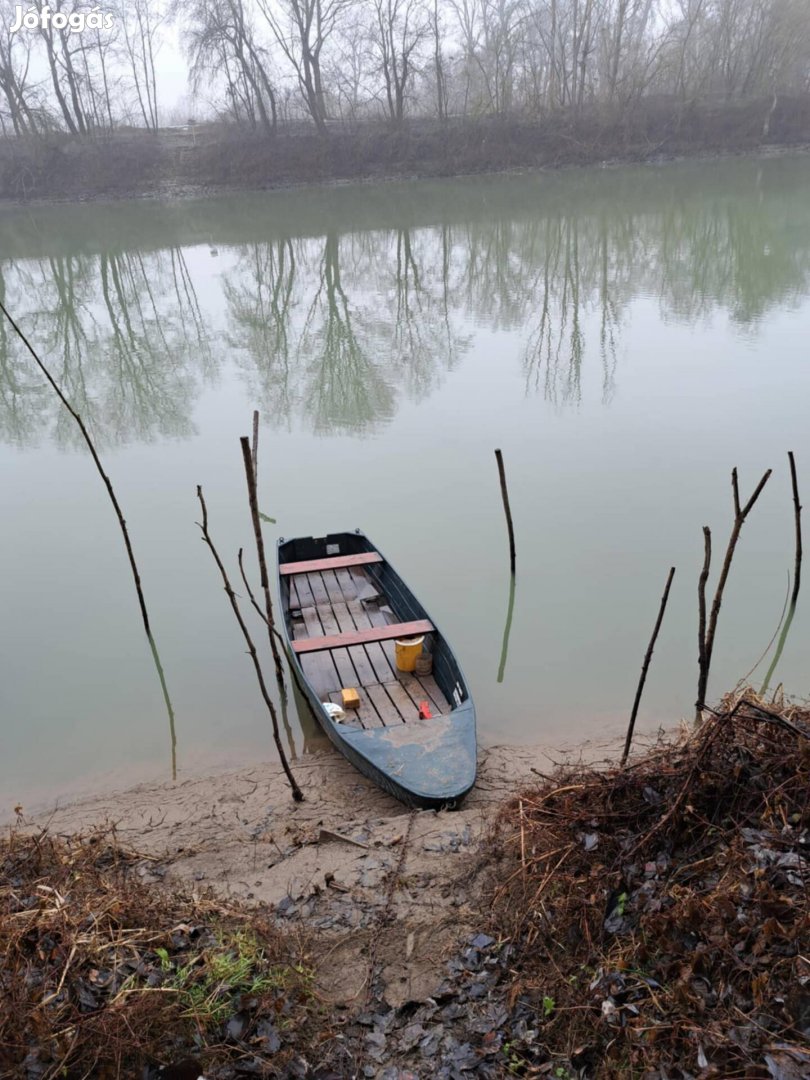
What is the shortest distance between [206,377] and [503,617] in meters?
10.2

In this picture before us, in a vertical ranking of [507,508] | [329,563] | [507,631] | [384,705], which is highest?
[507,508]

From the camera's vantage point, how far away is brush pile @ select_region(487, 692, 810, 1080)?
3033 millimetres

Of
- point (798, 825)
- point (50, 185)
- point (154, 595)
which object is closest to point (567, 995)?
point (798, 825)

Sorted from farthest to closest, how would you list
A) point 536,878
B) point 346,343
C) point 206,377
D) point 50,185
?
1. point 50,185
2. point 346,343
3. point 206,377
4. point 536,878

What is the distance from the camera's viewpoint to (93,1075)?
3.26 m

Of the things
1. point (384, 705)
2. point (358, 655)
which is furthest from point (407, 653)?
point (358, 655)

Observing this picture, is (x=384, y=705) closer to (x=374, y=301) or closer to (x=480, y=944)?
(x=480, y=944)

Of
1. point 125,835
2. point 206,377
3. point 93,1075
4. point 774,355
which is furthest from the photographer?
point 206,377

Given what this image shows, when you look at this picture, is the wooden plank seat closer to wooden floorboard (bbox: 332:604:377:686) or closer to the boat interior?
the boat interior

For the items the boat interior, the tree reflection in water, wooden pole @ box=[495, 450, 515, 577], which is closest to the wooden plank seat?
the boat interior

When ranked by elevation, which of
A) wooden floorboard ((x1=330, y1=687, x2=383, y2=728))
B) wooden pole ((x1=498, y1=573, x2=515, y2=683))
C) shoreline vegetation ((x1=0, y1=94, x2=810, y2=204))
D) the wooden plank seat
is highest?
shoreline vegetation ((x1=0, y1=94, x2=810, y2=204))

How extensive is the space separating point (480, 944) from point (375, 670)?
345 cm

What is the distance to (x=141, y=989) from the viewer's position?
11.3 ft

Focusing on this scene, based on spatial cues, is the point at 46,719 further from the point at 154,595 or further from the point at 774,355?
the point at 774,355
